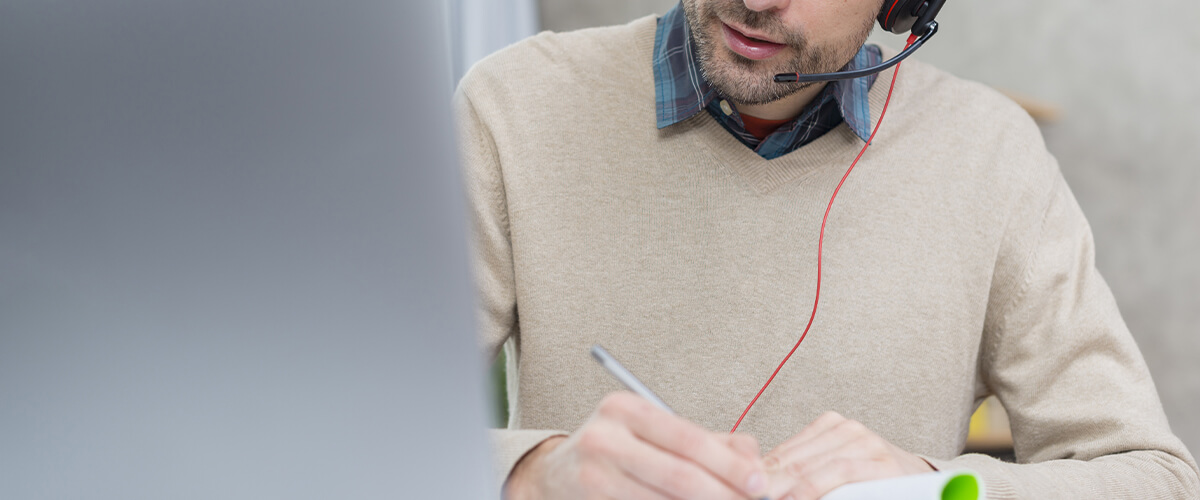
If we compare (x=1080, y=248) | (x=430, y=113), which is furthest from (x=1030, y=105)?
(x=430, y=113)

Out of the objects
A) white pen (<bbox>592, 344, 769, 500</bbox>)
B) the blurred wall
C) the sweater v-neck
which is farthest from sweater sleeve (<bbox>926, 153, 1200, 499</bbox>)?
the blurred wall

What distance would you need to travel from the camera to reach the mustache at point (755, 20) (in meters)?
0.79

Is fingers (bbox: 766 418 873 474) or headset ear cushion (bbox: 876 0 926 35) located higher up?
headset ear cushion (bbox: 876 0 926 35)

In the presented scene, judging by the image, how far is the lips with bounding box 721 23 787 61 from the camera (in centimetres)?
81

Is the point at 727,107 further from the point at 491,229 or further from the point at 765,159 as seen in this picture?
the point at 491,229

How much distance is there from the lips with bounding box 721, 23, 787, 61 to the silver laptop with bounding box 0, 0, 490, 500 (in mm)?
635

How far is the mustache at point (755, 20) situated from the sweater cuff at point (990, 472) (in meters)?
0.40

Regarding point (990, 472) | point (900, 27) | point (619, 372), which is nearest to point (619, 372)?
point (619, 372)

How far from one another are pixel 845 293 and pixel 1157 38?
5.74 ft

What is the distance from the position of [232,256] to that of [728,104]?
74 cm

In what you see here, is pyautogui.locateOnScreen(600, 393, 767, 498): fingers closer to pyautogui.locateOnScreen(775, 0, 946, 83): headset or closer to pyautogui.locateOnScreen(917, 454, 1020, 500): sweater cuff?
pyautogui.locateOnScreen(917, 454, 1020, 500): sweater cuff

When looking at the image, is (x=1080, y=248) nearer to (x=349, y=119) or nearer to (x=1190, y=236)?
(x=349, y=119)

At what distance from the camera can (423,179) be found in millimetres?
216

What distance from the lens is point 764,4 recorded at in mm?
769
